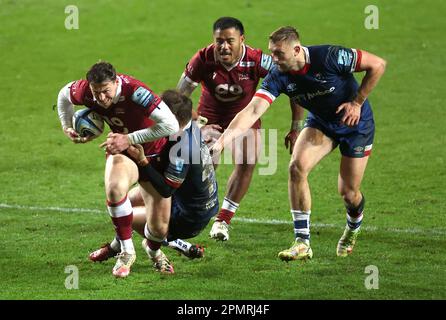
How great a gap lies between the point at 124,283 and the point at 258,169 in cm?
629

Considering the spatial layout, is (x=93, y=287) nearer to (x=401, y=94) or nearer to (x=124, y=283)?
(x=124, y=283)

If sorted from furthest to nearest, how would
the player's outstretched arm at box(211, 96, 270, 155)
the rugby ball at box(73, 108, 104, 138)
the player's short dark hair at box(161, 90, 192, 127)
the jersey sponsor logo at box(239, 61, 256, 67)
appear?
Result: 1. the jersey sponsor logo at box(239, 61, 256, 67)
2. the player's outstretched arm at box(211, 96, 270, 155)
3. the rugby ball at box(73, 108, 104, 138)
4. the player's short dark hair at box(161, 90, 192, 127)

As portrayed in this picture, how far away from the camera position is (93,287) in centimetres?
867

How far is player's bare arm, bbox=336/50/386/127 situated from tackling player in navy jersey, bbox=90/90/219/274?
1.44m

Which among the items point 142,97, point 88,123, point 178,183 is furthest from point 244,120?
point 88,123

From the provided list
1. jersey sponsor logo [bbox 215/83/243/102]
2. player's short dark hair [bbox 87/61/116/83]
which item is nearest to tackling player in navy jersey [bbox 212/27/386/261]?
player's short dark hair [bbox 87/61/116/83]

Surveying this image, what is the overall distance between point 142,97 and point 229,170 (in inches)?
231

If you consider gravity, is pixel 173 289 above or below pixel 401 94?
below

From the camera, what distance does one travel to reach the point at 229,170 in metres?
14.8

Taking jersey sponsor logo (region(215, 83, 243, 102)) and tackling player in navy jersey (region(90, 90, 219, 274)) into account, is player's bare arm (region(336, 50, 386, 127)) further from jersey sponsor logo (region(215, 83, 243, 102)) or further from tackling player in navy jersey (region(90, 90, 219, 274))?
jersey sponsor logo (region(215, 83, 243, 102))

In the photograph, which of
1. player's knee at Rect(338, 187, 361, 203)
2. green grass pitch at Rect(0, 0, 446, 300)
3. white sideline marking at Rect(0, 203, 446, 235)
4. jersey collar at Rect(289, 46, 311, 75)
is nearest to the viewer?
green grass pitch at Rect(0, 0, 446, 300)

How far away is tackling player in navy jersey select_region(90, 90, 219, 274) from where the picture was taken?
9.08 m

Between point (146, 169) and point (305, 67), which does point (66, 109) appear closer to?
point (146, 169)
